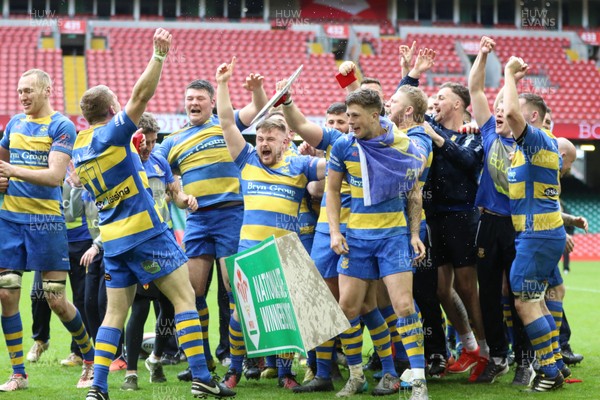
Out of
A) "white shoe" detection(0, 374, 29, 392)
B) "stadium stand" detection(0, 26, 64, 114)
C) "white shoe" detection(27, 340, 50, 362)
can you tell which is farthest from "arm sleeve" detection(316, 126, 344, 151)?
"stadium stand" detection(0, 26, 64, 114)

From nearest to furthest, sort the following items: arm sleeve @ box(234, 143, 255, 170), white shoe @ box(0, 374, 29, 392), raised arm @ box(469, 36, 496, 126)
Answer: white shoe @ box(0, 374, 29, 392) < raised arm @ box(469, 36, 496, 126) < arm sleeve @ box(234, 143, 255, 170)

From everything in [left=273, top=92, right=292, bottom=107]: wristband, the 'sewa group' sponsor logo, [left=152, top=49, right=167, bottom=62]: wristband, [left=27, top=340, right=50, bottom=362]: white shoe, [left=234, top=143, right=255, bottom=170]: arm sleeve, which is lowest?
[left=27, top=340, right=50, bottom=362]: white shoe

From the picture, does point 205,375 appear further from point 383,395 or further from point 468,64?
point 468,64

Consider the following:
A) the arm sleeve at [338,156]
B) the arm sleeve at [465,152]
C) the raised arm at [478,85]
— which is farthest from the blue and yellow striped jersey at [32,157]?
the raised arm at [478,85]

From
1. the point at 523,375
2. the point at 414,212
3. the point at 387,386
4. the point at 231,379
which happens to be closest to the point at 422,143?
the point at 414,212

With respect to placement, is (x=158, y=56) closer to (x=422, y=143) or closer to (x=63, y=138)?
(x=63, y=138)

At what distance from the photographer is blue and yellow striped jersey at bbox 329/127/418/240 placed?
5418 millimetres

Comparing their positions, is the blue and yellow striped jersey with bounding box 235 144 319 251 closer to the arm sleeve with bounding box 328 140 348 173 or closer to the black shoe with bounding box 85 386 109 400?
the arm sleeve with bounding box 328 140 348 173

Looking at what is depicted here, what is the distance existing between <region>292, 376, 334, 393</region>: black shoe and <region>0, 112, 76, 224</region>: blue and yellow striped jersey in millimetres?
2148

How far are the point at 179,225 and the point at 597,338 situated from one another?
44.9 feet

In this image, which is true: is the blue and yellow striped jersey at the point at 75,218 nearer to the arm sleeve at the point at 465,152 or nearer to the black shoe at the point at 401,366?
the black shoe at the point at 401,366

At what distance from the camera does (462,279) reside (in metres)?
6.50

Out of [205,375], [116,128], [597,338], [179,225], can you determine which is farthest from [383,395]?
[179,225]

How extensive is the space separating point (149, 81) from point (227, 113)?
110 centimetres
